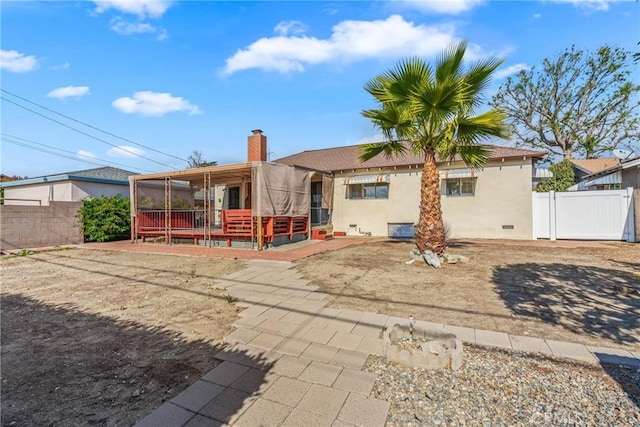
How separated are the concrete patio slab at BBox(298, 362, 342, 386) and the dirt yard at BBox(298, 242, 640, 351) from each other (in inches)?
68.5

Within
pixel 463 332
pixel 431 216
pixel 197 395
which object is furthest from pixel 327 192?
pixel 197 395

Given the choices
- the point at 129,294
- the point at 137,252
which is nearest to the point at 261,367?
the point at 129,294

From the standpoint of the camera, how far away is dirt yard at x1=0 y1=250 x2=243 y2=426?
247 cm

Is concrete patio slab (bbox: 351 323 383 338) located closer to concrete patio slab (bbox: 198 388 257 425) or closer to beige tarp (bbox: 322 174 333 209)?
concrete patio slab (bbox: 198 388 257 425)

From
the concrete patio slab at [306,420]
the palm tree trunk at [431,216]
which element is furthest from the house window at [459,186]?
the concrete patio slab at [306,420]

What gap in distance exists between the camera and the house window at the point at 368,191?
15.0 meters

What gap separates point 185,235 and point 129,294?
760cm

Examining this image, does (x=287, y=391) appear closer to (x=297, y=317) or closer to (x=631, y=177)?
(x=297, y=317)

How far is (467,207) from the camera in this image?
13.3 metres

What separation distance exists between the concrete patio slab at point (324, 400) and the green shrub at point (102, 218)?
51.4ft

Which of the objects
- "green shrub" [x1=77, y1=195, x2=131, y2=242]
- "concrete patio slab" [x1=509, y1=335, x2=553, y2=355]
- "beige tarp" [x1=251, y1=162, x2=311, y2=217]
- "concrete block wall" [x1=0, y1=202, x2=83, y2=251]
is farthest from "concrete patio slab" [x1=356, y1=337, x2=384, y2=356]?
"concrete block wall" [x1=0, y1=202, x2=83, y2=251]

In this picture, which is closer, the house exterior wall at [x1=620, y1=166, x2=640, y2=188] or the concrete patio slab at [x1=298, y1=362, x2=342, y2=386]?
the concrete patio slab at [x1=298, y1=362, x2=342, y2=386]

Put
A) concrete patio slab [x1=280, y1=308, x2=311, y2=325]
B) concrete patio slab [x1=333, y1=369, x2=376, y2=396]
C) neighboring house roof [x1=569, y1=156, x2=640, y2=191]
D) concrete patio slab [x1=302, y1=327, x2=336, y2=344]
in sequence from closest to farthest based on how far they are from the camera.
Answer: concrete patio slab [x1=333, y1=369, x2=376, y2=396] < concrete patio slab [x1=302, y1=327, x2=336, y2=344] < concrete patio slab [x1=280, y1=308, x2=311, y2=325] < neighboring house roof [x1=569, y1=156, x2=640, y2=191]

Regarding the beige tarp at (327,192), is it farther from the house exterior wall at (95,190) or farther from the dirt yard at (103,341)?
the house exterior wall at (95,190)
